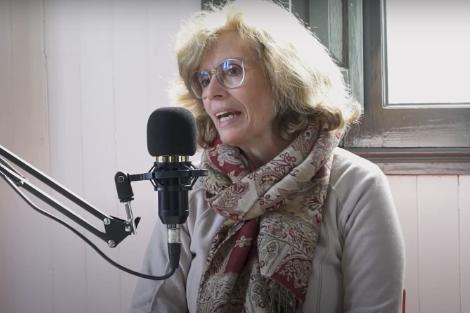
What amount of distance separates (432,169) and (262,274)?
2.64ft

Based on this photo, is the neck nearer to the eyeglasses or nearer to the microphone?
the eyeglasses

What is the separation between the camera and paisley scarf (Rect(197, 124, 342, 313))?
4.37ft

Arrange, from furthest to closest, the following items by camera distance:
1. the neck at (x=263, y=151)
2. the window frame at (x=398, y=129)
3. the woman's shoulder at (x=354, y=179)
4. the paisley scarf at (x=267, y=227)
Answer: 1. the window frame at (x=398, y=129)
2. the neck at (x=263, y=151)
3. the woman's shoulder at (x=354, y=179)
4. the paisley scarf at (x=267, y=227)

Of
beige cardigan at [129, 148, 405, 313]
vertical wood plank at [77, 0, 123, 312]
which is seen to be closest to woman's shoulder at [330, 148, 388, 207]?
beige cardigan at [129, 148, 405, 313]

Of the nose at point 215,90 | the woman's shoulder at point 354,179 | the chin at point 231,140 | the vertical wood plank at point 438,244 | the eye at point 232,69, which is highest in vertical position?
the eye at point 232,69

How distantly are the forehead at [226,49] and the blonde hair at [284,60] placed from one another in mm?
11

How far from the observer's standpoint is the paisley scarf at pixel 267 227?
4.37 ft

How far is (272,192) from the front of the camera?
4.57 ft

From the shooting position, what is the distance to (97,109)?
1959mm

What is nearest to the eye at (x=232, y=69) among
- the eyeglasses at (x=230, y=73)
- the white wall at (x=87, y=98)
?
the eyeglasses at (x=230, y=73)

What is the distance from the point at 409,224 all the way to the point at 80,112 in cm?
114

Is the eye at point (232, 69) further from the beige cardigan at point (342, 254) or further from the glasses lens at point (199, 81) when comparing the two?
the beige cardigan at point (342, 254)

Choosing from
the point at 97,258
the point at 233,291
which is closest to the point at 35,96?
the point at 97,258

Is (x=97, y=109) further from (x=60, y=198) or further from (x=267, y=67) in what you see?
(x=267, y=67)
